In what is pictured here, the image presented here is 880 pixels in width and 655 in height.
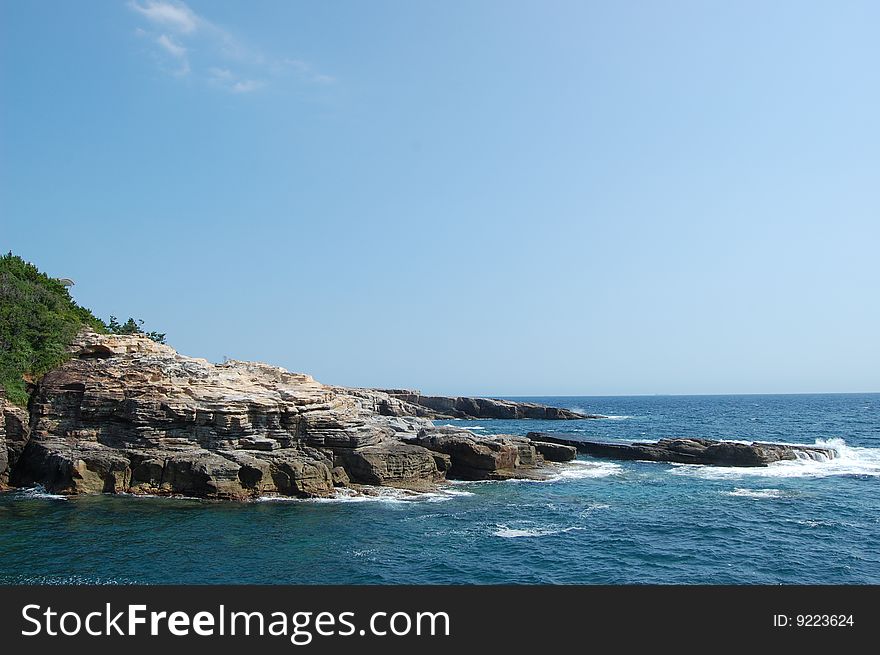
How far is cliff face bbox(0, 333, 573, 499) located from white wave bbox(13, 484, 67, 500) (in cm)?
47

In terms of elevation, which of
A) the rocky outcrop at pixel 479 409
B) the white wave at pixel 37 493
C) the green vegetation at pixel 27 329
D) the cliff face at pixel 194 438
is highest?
the green vegetation at pixel 27 329

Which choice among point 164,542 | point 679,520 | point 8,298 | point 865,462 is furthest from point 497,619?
point 865,462

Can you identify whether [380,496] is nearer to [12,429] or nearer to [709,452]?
[12,429]

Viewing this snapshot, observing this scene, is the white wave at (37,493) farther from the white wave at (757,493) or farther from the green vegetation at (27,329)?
the white wave at (757,493)

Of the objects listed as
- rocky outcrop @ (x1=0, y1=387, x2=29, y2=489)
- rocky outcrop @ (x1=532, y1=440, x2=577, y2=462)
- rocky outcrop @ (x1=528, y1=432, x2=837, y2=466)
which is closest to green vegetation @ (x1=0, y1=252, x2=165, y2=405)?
rocky outcrop @ (x1=0, y1=387, x2=29, y2=489)

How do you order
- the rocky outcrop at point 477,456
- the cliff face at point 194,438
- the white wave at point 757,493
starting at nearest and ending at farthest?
the cliff face at point 194,438, the white wave at point 757,493, the rocky outcrop at point 477,456

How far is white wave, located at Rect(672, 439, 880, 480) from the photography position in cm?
4656

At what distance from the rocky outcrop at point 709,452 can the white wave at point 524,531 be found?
28.8 meters

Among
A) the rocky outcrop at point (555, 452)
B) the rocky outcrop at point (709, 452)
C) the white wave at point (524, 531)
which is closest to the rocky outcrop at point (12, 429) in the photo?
the white wave at point (524, 531)

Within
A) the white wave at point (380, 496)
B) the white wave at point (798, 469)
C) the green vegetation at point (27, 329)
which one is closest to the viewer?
the white wave at point (380, 496)

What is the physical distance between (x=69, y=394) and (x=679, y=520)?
1635 inches

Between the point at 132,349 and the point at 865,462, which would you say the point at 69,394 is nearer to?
the point at 132,349

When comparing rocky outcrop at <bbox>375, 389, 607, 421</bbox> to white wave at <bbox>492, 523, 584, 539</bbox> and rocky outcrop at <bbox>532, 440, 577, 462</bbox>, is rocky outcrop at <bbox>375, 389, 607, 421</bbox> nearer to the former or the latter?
rocky outcrop at <bbox>532, 440, 577, 462</bbox>

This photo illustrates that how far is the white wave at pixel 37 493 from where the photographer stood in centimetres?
3456
